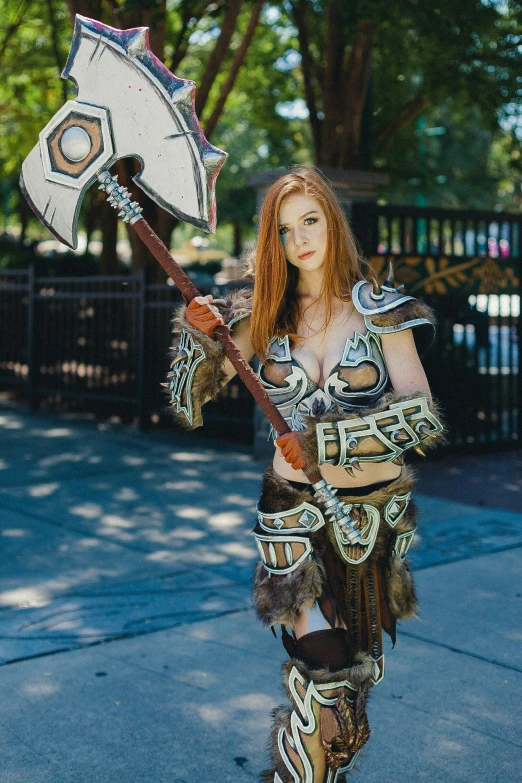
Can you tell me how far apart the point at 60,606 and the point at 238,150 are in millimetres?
26613

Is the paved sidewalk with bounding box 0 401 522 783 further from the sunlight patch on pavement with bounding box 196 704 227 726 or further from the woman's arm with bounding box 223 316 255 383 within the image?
the woman's arm with bounding box 223 316 255 383

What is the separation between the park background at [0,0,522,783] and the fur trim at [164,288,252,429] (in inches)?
13.1

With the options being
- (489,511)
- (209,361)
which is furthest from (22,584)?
(489,511)

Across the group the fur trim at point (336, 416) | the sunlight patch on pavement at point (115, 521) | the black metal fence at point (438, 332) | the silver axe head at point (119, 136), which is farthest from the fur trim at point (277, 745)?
the black metal fence at point (438, 332)

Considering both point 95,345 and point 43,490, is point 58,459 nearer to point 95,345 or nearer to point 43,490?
point 43,490

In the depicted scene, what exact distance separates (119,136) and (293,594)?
4.54ft

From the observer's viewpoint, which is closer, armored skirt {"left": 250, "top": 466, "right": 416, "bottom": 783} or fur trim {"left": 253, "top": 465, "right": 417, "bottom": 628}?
armored skirt {"left": 250, "top": 466, "right": 416, "bottom": 783}

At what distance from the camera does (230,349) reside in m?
2.87

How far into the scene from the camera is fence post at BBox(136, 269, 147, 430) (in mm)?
10227

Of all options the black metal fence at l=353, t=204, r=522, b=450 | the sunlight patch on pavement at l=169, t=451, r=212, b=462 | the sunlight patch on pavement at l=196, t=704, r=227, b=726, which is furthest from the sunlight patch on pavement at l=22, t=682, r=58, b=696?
the black metal fence at l=353, t=204, r=522, b=450

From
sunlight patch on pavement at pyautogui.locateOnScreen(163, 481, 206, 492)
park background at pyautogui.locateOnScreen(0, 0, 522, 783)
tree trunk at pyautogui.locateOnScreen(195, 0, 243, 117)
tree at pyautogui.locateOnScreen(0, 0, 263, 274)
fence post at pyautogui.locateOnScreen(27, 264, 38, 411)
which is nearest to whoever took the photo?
park background at pyautogui.locateOnScreen(0, 0, 522, 783)

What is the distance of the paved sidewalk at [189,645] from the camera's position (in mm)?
3438

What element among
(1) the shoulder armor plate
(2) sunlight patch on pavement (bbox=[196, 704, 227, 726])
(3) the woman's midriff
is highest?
(1) the shoulder armor plate

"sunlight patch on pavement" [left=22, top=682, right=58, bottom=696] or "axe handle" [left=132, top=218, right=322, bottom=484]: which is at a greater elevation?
"axe handle" [left=132, top=218, right=322, bottom=484]
